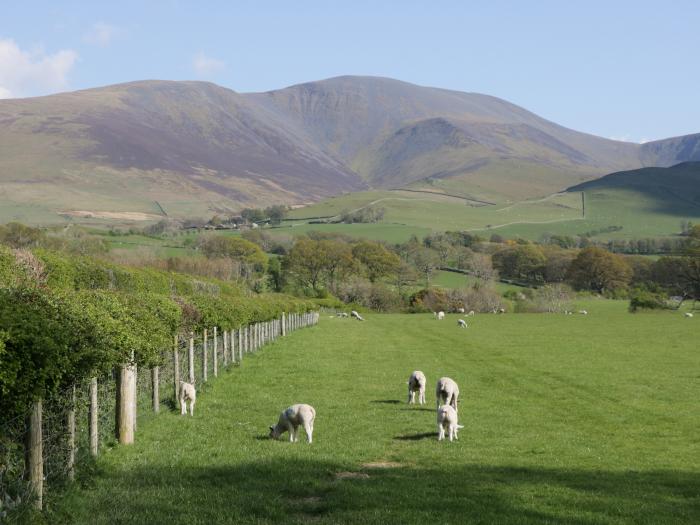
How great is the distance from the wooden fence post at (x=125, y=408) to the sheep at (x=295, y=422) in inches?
144

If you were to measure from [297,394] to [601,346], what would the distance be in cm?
3582

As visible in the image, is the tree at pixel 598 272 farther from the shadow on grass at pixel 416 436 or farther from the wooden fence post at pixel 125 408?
the wooden fence post at pixel 125 408

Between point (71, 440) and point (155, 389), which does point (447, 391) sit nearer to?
point (155, 389)

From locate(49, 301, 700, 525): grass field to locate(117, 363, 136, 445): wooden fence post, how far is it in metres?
0.46

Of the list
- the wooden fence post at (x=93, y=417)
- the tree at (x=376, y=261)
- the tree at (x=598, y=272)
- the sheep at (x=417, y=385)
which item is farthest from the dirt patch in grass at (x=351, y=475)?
the tree at (x=598, y=272)

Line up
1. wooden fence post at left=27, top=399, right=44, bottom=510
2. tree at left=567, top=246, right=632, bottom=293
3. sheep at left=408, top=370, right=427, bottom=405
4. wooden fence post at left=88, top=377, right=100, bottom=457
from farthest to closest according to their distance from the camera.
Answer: tree at left=567, top=246, right=632, bottom=293 → sheep at left=408, top=370, right=427, bottom=405 → wooden fence post at left=88, top=377, right=100, bottom=457 → wooden fence post at left=27, top=399, right=44, bottom=510

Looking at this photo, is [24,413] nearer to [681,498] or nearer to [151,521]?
[151,521]

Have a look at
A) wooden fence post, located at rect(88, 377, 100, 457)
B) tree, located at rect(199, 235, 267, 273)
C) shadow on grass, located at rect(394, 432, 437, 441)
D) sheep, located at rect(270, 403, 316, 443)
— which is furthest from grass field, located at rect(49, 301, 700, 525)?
tree, located at rect(199, 235, 267, 273)

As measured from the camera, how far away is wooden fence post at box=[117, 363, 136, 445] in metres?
20.3

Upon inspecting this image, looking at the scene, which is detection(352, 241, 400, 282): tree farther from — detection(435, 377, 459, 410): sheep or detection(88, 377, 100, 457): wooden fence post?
detection(88, 377, 100, 457): wooden fence post

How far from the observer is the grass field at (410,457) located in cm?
1420

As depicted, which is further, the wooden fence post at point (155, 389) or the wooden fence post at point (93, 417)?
the wooden fence post at point (155, 389)

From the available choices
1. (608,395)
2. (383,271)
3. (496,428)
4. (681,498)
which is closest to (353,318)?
(383,271)

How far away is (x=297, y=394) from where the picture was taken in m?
31.5
